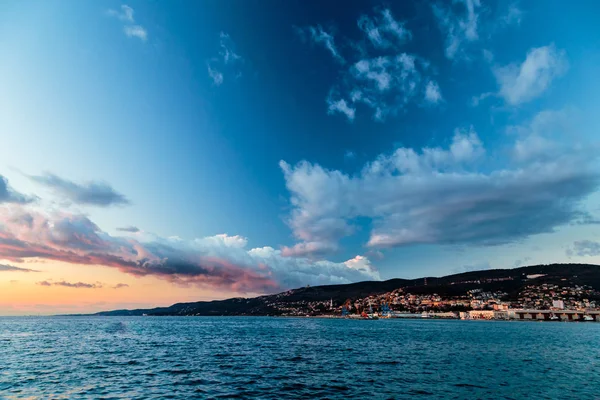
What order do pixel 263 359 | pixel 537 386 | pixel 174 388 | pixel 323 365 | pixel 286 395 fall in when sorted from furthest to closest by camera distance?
1. pixel 263 359
2. pixel 323 365
3. pixel 537 386
4. pixel 174 388
5. pixel 286 395

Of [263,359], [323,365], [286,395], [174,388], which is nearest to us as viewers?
[286,395]

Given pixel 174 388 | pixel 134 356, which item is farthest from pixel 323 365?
pixel 134 356

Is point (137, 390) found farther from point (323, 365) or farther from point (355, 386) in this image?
point (323, 365)

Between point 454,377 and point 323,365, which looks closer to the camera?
point 454,377

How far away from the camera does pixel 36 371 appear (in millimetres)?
45062

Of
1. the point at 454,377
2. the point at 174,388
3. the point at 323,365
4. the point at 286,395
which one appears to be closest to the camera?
the point at 286,395

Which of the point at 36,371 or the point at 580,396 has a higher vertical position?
the point at 36,371

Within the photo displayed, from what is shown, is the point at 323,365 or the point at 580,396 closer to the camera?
the point at 580,396

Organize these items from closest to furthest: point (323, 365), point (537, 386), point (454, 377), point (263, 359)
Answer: point (537, 386) < point (454, 377) < point (323, 365) < point (263, 359)

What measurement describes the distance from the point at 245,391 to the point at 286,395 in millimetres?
4699

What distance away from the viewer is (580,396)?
34.5 meters

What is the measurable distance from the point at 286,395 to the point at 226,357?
31.8 meters

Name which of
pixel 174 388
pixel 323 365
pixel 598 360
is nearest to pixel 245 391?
pixel 174 388

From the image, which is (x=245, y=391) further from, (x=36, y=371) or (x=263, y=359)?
(x=36, y=371)
